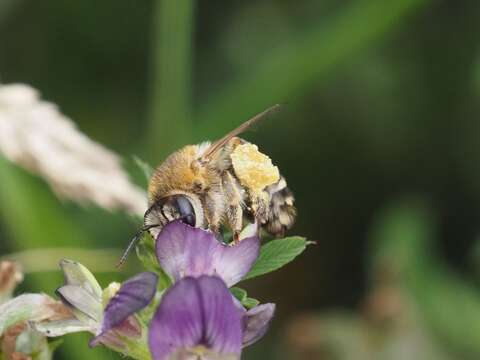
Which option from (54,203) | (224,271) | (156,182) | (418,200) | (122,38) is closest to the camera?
(224,271)

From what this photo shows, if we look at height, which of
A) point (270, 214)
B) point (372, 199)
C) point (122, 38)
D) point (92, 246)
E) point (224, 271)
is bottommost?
point (224, 271)

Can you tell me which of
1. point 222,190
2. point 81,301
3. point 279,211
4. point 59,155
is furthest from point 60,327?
point 59,155

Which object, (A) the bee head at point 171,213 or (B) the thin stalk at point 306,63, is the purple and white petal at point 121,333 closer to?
(A) the bee head at point 171,213

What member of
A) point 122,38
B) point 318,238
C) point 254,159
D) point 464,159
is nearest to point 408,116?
point 464,159

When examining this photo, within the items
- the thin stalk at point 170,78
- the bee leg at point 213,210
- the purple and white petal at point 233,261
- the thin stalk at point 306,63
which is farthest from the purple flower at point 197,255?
the thin stalk at point 306,63

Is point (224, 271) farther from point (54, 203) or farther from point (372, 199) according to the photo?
point (372, 199)
